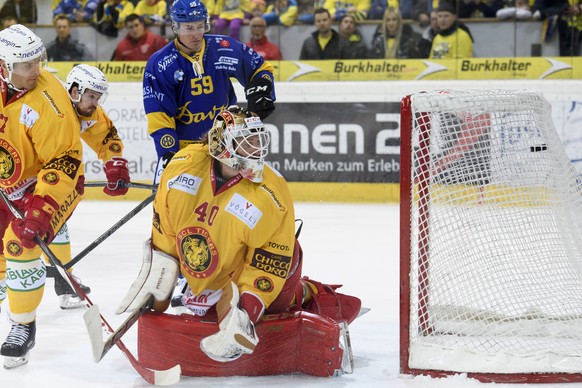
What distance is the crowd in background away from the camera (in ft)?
24.5

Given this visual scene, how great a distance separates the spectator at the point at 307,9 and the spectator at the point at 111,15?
5.02 feet

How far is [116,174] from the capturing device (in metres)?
3.75

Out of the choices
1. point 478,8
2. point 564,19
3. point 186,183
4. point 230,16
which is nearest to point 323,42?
point 230,16

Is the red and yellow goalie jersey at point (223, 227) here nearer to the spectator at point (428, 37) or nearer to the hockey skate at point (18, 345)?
the hockey skate at point (18, 345)

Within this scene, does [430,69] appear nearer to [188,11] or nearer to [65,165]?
[188,11]

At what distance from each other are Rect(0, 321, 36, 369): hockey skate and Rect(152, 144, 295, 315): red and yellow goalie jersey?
0.56 meters

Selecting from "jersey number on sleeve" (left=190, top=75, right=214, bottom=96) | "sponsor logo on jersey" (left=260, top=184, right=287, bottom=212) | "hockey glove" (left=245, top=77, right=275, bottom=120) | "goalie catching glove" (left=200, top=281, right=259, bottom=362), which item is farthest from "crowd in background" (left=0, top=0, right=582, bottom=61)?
"goalie catching glove" (left=200, top=281, right=259, bottom=362)

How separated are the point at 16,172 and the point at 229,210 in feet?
2.79

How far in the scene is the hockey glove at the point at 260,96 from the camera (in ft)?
13.0

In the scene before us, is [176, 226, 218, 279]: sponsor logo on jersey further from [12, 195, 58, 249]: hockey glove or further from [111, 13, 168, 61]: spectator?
[111, 13, 168, 61]: spectator

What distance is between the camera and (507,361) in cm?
279

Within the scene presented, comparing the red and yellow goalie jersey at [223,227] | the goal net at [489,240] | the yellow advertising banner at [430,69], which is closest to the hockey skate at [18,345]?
the red and yellow goalie jersey at [223,227]

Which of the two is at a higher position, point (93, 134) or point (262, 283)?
point (93, 134)

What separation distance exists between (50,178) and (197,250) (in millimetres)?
618
